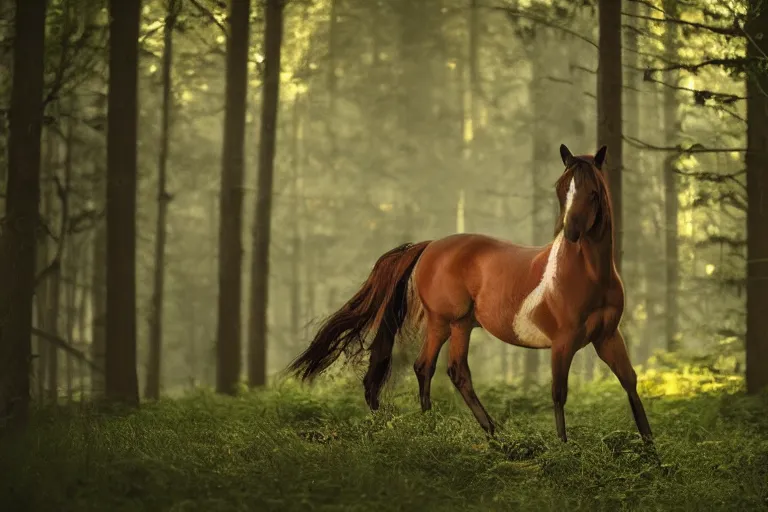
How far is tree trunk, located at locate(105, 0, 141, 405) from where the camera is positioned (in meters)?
12.3

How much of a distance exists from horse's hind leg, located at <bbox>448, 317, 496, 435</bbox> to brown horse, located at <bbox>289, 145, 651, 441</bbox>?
0.04 feet

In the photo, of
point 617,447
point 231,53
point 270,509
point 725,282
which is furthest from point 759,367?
point 231,53

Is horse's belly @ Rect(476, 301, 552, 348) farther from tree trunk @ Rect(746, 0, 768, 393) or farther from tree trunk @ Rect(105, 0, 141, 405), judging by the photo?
tree trunk @ Rect(105, 0, 141, 405)

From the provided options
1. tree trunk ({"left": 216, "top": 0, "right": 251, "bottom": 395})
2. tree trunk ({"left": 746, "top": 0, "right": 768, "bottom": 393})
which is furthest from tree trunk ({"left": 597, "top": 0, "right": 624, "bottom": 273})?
tree trunk ({"left": 216, "top": 0, "right": 251, "bottom": 395})

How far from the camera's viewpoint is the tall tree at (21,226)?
31.6 feet

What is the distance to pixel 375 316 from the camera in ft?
32.9

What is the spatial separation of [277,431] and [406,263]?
8.09 ft

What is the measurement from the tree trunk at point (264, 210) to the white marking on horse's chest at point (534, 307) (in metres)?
8.81

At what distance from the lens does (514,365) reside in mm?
34719

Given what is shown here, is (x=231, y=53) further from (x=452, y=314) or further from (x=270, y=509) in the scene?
(x=270, y=509)

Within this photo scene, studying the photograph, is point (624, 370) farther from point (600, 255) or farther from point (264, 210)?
point (264, 210)

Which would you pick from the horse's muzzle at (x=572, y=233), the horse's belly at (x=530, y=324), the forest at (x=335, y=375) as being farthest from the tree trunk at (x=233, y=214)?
the horse's muzzle at (x=572, y=233)

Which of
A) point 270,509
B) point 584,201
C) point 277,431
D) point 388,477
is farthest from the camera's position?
point 277,431

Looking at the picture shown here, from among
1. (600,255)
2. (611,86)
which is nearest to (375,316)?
(600,255)
